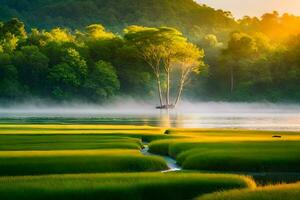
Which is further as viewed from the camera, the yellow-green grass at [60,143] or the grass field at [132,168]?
the yellow-green grass at [60,143]

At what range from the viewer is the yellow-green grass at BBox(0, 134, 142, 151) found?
3228cm

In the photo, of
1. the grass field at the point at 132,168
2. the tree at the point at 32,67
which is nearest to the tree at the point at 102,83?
the tree at the point at 32,67

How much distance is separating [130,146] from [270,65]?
95.0 metres

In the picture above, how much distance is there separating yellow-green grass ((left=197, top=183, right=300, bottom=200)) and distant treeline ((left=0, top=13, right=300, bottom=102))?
9889 cm

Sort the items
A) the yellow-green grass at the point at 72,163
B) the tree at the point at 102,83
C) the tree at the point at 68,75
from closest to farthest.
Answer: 1. the yellow-green grass at the point at 72,163
2. the tree at the point at 68,75
3. the tree at the point at 102,83

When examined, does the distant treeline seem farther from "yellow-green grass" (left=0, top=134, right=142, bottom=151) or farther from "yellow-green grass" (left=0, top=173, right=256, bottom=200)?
"yellow-green grass" (left=0, top=173, right=256, bottom=200)

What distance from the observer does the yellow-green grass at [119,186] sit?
18062 mm

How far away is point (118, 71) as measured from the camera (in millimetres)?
126250

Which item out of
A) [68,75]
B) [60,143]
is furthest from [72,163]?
[68,75]

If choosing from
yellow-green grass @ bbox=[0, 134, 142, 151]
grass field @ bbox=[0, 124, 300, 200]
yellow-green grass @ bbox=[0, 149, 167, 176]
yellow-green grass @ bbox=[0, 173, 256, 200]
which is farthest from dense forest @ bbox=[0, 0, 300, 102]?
yellow-green grass @ bbox=[0, 173, 256, 200]

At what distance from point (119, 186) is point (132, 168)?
6569 mm

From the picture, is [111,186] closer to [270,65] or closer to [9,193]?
[9,193]

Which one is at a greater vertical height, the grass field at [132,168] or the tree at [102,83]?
the tree at [102,83]

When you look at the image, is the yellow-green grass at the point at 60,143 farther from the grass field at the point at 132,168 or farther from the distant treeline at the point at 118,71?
the distant treeline at the point at 118,71
